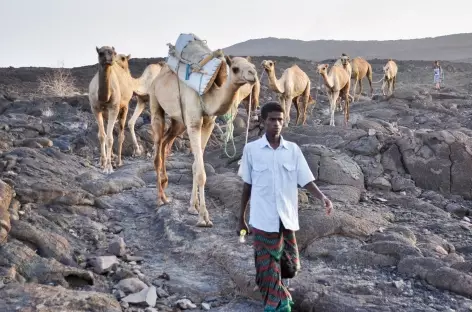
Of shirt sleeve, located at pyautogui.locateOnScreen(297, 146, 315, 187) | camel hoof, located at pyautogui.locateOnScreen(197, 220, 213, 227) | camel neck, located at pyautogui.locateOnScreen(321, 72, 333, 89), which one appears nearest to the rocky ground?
camel hoof, located at pyautogui.locateOnScreen(197, 220, 213, 227)

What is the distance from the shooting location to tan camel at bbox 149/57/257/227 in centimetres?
614

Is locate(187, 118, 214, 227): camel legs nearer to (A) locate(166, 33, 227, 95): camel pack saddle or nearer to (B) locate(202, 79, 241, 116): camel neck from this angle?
(B) locate(202, 79, 241, 116): camel neck

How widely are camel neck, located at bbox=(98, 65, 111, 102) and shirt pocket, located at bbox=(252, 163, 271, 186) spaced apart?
643cm

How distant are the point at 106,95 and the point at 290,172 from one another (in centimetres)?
688

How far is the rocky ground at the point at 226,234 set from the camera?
4789mm

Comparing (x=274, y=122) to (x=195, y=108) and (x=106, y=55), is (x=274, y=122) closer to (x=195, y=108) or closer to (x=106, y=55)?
(x=195, y=108)

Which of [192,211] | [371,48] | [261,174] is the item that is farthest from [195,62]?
[371,48]

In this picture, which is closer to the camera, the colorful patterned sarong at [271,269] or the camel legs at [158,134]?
the colorful patterned sarong at [271,269]

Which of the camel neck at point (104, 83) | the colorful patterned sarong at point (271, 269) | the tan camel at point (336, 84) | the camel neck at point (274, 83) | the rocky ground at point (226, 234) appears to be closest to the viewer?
the colorful patterned sarong at point (271, 269)

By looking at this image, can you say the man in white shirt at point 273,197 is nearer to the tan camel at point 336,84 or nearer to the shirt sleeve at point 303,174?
the shirt sleeve at point 303,174

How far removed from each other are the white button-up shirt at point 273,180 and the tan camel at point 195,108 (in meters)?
1.75

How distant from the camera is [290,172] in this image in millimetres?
4254

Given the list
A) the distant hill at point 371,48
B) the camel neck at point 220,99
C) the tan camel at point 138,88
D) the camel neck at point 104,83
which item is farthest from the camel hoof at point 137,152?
the distant hill at point 371,48

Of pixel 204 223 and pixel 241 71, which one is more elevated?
pixel 241 71
